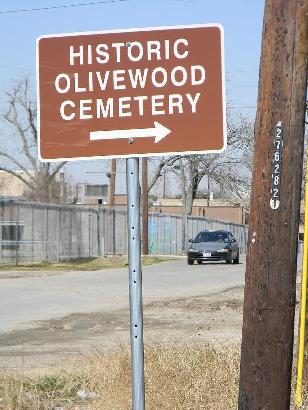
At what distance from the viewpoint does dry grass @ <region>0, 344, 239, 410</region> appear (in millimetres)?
6781

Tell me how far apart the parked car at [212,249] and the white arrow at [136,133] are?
36.0 meters

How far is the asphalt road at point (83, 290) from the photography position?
1820 centimetres

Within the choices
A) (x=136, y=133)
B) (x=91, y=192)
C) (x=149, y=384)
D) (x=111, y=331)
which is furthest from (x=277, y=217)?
(x=91, y=192)

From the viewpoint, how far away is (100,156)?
178 inches

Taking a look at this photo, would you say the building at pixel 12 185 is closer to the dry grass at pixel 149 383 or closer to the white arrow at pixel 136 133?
the dry grass at pixel 149 383

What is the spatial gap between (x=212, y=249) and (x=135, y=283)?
120 ft

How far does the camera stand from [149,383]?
286 inches

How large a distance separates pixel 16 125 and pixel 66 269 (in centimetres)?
3447

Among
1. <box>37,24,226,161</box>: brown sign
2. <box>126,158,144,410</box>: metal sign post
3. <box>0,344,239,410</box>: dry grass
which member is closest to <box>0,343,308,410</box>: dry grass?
<box>0,344,239,410</box>: dry grass

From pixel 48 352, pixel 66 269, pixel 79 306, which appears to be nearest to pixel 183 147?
pixel 48 352

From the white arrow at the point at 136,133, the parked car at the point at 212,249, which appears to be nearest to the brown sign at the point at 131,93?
the white arrow at the point at 136,133

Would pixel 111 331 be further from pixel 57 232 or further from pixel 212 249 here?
pixel 57 232

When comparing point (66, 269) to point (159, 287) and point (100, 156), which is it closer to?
point (159, 287)

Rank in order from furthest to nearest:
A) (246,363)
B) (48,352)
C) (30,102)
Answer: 1. (30,102)
2. (48,352)
3. (246,363)
